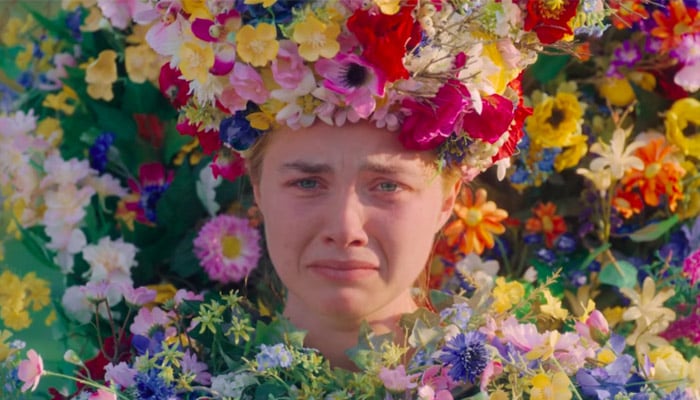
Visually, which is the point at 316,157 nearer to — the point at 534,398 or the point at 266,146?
the point at 266,146

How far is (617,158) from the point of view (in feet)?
9.42

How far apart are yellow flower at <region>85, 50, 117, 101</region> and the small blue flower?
29.9 inches

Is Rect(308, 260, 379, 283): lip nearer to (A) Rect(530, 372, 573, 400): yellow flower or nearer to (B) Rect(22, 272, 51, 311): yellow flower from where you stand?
(A) Rect(530, 372, 573, 400): yellow flower

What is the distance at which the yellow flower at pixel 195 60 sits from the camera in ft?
7.34

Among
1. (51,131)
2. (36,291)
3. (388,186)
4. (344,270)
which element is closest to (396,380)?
(344,270)

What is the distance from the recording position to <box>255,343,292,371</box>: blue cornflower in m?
2.17

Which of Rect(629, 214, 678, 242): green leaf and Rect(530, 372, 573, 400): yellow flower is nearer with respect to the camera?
Rect(530, 372, 573, 400): yellow flower

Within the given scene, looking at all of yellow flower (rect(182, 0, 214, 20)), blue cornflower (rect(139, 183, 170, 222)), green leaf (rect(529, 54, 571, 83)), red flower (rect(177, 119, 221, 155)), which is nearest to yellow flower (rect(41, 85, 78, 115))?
blue cornflower (rect(139, 183, 170, 222))

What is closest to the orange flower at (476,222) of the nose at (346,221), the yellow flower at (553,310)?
the yellow flower at (553,310)

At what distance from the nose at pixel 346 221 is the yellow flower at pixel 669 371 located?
62 cm

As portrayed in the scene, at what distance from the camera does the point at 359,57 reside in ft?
7.16

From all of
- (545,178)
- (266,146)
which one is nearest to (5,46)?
(266,146)

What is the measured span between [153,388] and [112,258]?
0.77 m

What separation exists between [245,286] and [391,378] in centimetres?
79
